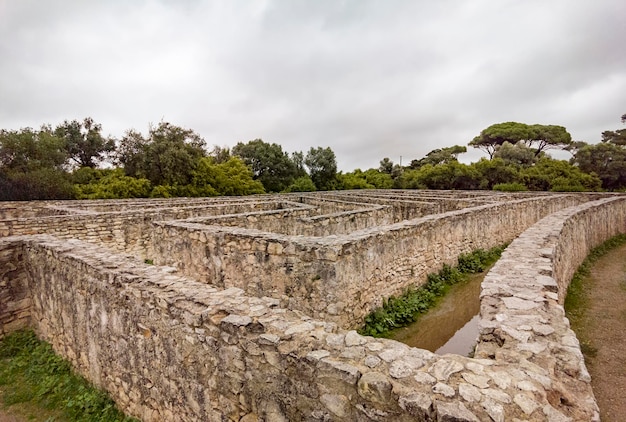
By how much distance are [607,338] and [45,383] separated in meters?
8.94

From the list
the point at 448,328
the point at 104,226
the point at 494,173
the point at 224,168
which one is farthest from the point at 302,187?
the point at 448,328

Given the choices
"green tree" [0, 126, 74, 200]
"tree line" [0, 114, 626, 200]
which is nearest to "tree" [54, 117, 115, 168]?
"tree line" [0, 114, 626, 200]

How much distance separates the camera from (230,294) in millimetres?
3621

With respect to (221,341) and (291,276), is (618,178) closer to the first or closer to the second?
(291,276)

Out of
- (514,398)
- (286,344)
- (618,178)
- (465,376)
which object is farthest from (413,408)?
(618,178)

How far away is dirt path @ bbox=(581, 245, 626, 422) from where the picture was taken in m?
4.08

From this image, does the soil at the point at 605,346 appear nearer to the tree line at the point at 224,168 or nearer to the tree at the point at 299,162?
the tree line at the point at 224,168

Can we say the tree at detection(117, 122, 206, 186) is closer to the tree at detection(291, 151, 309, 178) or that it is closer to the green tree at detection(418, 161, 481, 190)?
the tree at detection(291, 151, 309, 178)

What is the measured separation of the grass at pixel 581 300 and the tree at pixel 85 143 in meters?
46.5

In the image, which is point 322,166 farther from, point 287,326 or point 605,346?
point 287,326

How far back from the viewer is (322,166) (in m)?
45.7

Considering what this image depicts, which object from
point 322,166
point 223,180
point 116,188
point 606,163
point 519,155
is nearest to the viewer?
point 116,188

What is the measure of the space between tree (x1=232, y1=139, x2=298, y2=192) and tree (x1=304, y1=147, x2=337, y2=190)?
3323mm

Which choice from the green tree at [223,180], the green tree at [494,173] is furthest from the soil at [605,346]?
the green tree at [494,173]
